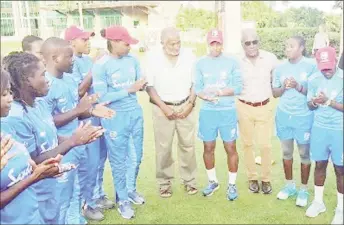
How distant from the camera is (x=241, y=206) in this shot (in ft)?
13.5

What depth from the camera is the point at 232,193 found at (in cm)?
427

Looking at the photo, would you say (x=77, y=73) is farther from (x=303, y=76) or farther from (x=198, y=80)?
(x=303, y=76)

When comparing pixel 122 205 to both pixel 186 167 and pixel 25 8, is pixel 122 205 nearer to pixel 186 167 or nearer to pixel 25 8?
pixel 186 167

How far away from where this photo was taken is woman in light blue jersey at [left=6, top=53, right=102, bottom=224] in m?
2.39

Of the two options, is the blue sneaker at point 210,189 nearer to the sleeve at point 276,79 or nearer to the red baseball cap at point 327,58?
the sleeve at point 276,79

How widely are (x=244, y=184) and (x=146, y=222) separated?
49.9 inches

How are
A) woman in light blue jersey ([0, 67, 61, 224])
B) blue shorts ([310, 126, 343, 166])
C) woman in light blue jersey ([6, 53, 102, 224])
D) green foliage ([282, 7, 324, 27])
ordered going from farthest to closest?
green foliage ([282, 7, 324, 27]) → blue shorts ([310, 126, 343, 166]) → woman in light blue jersey ([6, 53, 102, 224]) → woman in light blue jersey ([0, 67, 61, 224])

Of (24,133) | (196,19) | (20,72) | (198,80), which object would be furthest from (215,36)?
(196,19)

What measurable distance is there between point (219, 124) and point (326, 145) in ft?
3.45

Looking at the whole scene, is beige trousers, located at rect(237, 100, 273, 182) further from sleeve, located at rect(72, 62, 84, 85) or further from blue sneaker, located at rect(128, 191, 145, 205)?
sleeve, located at rect(72, 62, 84, 85)

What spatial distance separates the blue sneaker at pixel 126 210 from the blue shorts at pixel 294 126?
152cm

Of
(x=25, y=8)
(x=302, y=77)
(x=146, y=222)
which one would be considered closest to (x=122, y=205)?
(x=146, y=222)

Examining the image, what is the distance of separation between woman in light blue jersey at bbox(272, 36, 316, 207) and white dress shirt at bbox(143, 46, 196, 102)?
32.0 inches

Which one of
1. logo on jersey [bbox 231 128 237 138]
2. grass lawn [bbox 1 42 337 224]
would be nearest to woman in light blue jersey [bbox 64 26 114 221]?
grass lawn [bbox 1 42 337 224]
